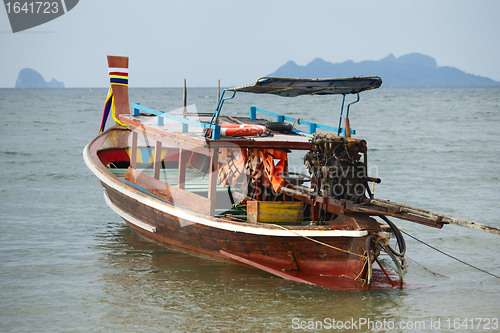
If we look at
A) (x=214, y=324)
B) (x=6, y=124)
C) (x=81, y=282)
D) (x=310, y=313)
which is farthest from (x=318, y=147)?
(x=6, y=124)

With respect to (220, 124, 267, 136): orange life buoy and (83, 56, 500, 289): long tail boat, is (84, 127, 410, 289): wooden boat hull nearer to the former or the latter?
(83, 56, 500, 289): long tail boat

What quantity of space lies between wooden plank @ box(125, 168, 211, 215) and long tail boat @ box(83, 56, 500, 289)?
19mm

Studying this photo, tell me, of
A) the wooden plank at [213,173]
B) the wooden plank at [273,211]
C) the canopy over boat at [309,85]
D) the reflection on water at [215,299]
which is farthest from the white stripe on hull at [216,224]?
the canopy over boat at [309,85]

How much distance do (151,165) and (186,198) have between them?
3.94m

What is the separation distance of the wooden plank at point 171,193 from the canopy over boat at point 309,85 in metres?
2.10

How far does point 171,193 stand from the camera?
9.68m

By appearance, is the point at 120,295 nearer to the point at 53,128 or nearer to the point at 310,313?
the point at 310,313

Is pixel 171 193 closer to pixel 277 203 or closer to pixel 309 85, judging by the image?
pixel 277 203

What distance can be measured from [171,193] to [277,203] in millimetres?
2255

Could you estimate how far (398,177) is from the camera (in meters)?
17.7

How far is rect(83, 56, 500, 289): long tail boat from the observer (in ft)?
24.7

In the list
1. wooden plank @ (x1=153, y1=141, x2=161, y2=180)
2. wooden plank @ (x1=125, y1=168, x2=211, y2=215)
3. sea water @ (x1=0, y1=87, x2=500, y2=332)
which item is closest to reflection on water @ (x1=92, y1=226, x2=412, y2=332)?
sea water @ (x1=0, y1=87, x2=500, y2=332)

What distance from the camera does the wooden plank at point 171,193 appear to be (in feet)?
29.3

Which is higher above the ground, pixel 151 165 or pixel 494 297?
pixel 151 165
